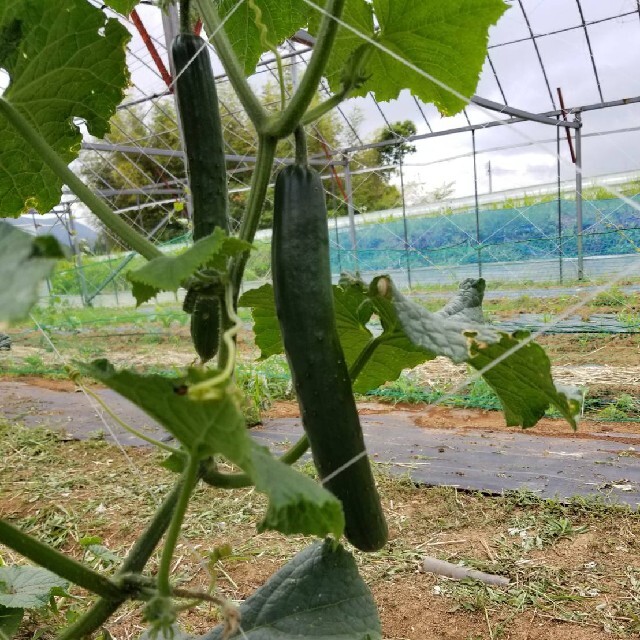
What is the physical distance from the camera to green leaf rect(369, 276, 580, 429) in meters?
0.87

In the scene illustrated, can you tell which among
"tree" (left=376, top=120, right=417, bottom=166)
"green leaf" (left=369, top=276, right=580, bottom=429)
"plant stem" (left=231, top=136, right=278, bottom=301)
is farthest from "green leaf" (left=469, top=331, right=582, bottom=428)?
"tree" (left=376, top=120, right=417, bottom=166)

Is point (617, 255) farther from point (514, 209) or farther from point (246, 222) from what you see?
point (246, 222)

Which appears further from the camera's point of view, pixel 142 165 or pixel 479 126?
pixel 142 165

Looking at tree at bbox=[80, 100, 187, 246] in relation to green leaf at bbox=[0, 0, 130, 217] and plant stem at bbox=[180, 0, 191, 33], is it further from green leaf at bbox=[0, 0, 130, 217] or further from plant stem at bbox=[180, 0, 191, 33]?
plant stem at bbox=[180, 0, 191, 33]

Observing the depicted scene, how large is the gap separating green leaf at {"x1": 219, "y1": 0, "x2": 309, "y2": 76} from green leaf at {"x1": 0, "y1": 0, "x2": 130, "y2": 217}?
0.25 meters

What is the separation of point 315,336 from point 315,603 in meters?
0.42

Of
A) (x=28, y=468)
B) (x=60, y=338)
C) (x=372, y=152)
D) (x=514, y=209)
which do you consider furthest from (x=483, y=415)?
(x=372, y=152)

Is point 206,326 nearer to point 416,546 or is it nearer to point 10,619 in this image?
point 10,619

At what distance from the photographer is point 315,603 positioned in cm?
100

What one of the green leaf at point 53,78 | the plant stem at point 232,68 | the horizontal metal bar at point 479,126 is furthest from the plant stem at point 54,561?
the horizontal metal bar at point 479,126

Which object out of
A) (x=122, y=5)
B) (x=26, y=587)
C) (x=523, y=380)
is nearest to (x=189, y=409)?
(x=523, y=380)

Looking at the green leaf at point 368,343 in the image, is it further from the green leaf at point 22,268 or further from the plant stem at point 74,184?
the green leaf at point 22,268

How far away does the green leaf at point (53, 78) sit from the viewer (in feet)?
3.29

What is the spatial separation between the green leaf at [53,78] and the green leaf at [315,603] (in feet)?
2.83
